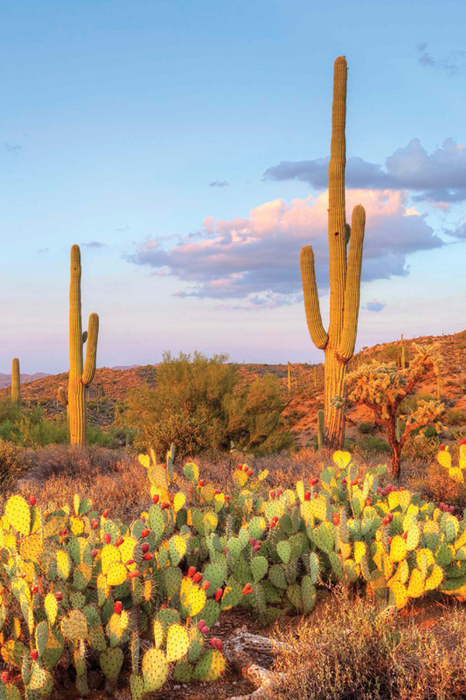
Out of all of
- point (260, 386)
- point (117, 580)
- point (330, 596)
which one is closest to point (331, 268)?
point (260, 386)

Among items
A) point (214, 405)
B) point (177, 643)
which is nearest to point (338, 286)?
point (214, 405)

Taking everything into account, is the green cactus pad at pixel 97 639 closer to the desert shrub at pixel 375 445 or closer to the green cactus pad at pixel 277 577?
the green cactus pad at pixel 277 577

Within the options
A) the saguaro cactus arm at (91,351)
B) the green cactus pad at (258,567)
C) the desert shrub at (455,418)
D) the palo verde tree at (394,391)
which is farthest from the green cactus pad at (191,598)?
the desert shrub at (455,418)

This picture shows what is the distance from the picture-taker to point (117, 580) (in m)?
3.62

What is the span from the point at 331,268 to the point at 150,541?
10.5m

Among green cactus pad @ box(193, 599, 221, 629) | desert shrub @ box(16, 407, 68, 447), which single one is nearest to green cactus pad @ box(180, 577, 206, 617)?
green cactus pad @ box(193, 599, 221, 629)

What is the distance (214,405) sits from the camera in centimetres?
1599

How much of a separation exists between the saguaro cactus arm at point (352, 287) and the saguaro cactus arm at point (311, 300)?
1.84 feet

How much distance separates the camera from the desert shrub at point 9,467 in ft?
32.1

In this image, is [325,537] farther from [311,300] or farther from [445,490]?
[311,300]

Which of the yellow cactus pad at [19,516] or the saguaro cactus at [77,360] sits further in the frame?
the saguaro cactus at [77,360]

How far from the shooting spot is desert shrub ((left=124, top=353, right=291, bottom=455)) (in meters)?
15.2

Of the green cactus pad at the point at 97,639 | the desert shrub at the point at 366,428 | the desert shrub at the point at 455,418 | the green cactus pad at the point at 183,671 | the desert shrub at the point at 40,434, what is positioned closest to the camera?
the green cactus pad at the point at 183,671

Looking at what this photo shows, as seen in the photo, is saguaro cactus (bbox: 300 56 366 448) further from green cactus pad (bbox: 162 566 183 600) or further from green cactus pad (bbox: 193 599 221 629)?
green cactus pad (bbox: 193 599 221 629)
